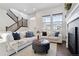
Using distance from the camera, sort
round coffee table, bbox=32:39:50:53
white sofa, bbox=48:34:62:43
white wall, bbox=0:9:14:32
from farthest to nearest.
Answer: round coffee table, bbox=32:39:50:53 → white sofa, bbox=48:34:62:43 → white wall, bbox=0:9:14:32

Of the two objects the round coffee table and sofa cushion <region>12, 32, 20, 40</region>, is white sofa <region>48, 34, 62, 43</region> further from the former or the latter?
sofa cushion <region>12, 32, 20, 40</region>

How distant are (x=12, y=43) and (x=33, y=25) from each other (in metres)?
0.73

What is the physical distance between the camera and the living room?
1953 millimetres

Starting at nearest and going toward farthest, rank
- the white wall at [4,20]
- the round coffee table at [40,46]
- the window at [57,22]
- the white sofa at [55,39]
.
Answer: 1. the white wall at [4,20]
2. the window at [57,22]
3. the white sofa at [55,39]
4. the round coffee table at [40,46]

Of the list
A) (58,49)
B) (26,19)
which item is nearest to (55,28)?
(58,49)

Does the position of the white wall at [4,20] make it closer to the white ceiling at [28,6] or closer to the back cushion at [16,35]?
the white ceiling at [28,6]

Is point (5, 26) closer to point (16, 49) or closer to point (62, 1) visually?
point (16, 49)

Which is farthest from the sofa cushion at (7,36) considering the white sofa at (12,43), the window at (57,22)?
the window at (57,22)

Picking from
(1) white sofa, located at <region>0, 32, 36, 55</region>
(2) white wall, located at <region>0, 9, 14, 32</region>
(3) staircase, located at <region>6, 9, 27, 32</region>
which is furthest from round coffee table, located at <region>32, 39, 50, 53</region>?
(2) white wall, located at <region>0, 9, 14, 32</region>

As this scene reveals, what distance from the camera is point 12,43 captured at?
87.6 inches

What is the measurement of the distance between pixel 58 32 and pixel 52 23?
269 millimetres

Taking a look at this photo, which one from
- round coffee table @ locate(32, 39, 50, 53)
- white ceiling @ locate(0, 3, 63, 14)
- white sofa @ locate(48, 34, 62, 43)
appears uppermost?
white ceiling @ locate(0, 3, 63, 14)

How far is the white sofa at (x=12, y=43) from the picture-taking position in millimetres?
2112

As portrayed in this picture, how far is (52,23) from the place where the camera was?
2.13 m
